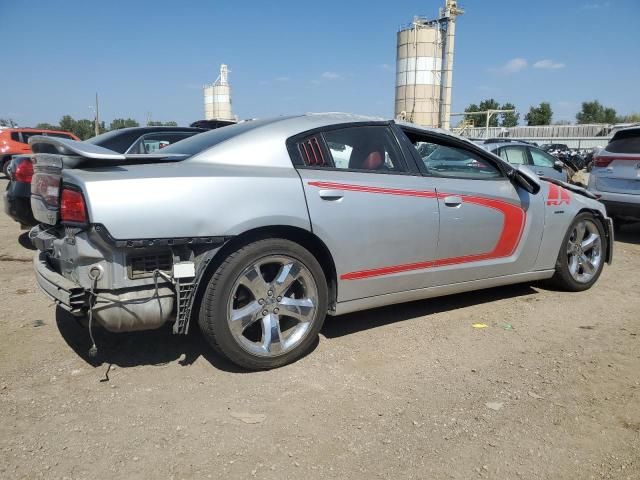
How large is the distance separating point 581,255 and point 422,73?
46725 millimetres

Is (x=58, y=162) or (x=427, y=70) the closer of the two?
(x=58, y=162)

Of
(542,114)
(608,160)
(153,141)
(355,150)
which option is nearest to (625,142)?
(608,160)

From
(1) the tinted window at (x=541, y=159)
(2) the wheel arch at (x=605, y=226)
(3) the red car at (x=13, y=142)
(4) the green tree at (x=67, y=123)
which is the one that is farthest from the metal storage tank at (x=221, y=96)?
(2) the wheel arch at (x=605, y=226)

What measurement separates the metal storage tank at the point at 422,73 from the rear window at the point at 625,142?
41790 mm

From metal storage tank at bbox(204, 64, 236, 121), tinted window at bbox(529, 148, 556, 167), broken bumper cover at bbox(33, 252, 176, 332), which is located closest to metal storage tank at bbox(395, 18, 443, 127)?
metal storage tank at bbox(204, 64, 236, 121)

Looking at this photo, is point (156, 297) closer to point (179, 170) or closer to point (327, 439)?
point (179, 170)

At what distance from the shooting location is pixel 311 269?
3.19 metres

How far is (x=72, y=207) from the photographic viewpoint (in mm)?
2654

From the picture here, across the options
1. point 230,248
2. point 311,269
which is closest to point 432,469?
point 311,269

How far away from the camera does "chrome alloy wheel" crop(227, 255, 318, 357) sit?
3008mm

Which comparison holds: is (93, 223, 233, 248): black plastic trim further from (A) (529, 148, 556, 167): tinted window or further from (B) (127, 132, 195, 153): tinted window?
(A) (529, 148, 556, 167): tinted window

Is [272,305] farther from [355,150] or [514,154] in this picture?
[514,154]

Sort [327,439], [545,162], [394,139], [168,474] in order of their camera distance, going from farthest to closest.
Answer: [545,162], [394,139], [327,439], [168,474]

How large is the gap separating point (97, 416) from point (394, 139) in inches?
101
